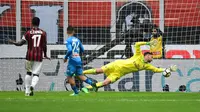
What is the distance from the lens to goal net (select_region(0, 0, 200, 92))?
20.2 metres

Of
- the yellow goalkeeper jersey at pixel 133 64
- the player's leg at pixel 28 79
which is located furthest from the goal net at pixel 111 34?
the player's leg at pixel 28 79

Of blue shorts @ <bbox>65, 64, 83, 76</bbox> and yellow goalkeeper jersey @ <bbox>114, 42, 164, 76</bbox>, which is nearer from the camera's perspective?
blue shorts @ <bbox>65, 64, 83, 76</bbox>

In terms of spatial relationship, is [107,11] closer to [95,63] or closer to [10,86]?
[95,63]

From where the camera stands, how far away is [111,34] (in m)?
21.7

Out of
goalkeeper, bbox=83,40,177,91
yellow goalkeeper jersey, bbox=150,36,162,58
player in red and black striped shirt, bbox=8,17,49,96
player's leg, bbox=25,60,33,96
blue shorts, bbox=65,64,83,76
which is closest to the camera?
player's leg, bbox=25,60,33,96

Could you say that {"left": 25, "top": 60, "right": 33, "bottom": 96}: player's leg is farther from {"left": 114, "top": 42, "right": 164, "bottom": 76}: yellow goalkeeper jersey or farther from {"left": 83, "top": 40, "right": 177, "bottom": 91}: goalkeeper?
{"left": 114, "top": 42, "right": 164, "bottom": 76}: yellow goalkeeper jersey

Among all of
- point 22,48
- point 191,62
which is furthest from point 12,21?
point 191,62

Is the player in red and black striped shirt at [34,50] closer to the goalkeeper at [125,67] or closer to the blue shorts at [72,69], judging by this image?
the blue shorts at [72,69]

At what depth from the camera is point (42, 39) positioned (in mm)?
14336

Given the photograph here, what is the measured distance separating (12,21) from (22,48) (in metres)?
1.26

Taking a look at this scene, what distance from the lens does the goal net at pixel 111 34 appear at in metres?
20.2

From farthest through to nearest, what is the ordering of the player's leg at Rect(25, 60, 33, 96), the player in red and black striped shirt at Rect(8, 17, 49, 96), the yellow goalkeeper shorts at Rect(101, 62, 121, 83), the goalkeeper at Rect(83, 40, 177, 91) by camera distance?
1. the yellow goalkeeper shorts at Rect(101, 62, 121, 83)
2. the goalkeeper at Rect(83, 40, 177, 91)
3. the player in red and black striped shirt at Rect(8, 17, 49, 96)
4. the player's leg at Rect(25, 60, 33, 96)

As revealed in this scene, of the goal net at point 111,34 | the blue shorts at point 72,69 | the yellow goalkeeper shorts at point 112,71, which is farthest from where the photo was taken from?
the goal net at point 111,34

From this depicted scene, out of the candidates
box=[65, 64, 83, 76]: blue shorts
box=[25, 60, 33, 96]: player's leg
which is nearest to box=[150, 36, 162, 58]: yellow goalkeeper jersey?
box=[65, 64, 83, 76]: blue shorts
